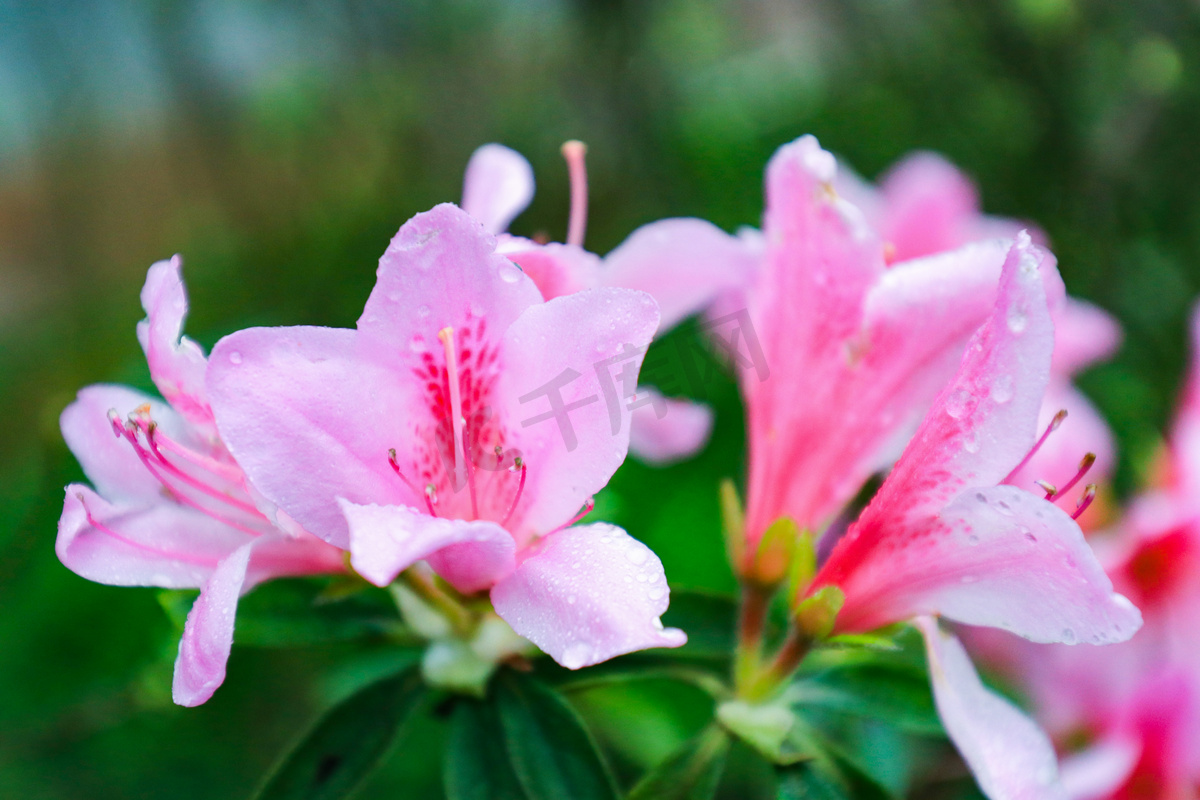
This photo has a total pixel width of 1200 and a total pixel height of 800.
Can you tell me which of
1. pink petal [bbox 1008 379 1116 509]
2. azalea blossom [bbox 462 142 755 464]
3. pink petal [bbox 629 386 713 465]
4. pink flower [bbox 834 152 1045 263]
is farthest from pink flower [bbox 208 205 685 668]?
pink flower [bbox 834 152 1045 263]

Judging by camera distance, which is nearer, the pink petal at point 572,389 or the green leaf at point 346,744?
the pink petal at point 572,389

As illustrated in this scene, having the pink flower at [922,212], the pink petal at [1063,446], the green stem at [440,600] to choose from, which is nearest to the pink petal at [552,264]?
the green stem at [440,600]

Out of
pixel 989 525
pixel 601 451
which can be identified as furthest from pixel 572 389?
pixel 989 525

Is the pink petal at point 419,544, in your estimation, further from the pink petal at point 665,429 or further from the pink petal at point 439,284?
the pink petal at point 665,429

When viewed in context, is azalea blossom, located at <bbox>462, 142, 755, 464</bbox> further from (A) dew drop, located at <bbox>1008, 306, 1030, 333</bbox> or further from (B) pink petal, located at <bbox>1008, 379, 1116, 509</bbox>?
(B) pink petal, located at <bbox>1008, 379, 1116, 509</bbox>

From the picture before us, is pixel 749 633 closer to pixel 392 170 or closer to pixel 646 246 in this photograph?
pixel 646 246

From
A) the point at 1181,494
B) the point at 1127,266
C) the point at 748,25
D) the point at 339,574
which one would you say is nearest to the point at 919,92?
the point at 1127,266
